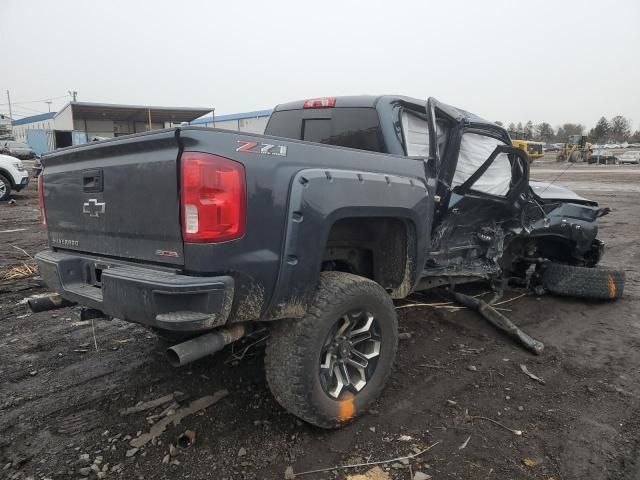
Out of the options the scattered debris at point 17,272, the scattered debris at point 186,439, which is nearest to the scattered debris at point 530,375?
the scattered debris at point 186,439

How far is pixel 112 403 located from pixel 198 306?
4.51 ft

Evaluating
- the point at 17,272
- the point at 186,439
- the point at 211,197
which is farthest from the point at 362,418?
the point at 17,272

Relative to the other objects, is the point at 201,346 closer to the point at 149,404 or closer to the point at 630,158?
the point at 149,404

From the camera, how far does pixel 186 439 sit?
2.60 meters

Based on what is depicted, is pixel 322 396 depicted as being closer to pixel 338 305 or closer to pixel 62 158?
pixel 338 305

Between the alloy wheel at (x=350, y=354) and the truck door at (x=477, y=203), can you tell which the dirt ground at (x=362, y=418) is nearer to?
the alloy wheel at (x=350, y=354)

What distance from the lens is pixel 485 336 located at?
414cm

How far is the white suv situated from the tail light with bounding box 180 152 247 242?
14.0m

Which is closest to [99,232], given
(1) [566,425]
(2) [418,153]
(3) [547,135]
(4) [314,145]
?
(4) [314,145]

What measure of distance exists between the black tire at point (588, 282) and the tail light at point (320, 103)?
3.16 meters

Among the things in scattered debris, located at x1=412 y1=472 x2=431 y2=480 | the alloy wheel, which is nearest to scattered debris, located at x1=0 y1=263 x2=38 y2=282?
the alloy wheel

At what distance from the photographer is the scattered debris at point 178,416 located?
2.61m

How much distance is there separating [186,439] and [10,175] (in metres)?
14.0

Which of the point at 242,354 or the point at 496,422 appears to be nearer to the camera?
the point at 496,422
